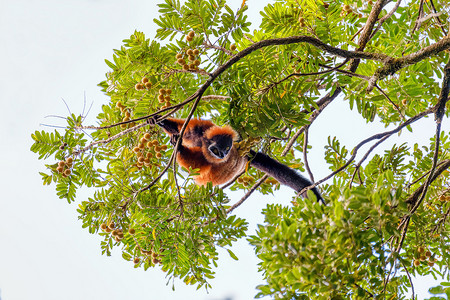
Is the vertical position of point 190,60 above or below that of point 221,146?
below

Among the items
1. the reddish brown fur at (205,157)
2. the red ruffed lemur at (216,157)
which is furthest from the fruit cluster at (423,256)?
the reddish brown fur at (205,157)

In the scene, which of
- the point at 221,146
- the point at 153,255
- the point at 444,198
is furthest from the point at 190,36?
the point at 444,198

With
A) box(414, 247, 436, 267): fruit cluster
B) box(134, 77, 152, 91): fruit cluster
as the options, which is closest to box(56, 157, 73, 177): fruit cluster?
box(134, 77, 152, 91): fruit cluster

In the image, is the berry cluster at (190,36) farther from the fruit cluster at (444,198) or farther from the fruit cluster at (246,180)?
the fruit cluster at (444,198)

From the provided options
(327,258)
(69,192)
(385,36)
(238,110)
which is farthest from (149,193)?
(385,36)

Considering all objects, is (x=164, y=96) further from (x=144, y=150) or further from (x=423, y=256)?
(x=423, y=256)

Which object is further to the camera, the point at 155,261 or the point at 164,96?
the point at 155,261

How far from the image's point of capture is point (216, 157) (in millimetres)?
2994

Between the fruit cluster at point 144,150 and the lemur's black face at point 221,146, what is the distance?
73 centimetres

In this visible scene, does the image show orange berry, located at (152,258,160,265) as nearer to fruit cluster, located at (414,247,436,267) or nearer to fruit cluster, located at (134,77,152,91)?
fruit cluster, located at (134,77,152,91)

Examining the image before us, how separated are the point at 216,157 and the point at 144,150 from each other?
2.63 ft

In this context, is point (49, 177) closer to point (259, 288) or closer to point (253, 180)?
point (253, 180)

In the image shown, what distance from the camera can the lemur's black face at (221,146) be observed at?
2.93 m

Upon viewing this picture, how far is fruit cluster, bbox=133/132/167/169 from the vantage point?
224 centimetres
